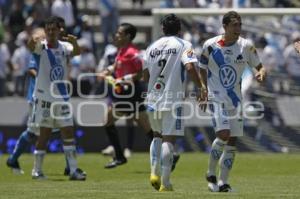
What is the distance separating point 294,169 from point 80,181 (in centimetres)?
450

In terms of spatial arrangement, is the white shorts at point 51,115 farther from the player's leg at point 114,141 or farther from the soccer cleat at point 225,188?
the soccer cleat at point 225,188

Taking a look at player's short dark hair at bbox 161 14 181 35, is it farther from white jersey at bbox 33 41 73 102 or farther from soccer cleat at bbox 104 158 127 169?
soccer cleat at bbox 104 158 127 169

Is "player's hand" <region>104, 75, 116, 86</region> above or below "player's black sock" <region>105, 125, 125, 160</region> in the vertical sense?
above

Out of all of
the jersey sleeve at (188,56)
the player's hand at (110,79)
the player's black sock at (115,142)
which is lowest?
the player's black sock at (115,142)

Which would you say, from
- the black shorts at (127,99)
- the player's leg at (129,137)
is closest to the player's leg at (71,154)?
the black shorts at (127,99)

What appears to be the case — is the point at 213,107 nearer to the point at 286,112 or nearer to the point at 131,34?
the point at 131,34

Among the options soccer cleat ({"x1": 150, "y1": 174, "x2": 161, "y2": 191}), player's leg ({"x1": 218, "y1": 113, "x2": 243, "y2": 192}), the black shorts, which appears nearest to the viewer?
soccer cleat ({"x1": 150, "y1": 174, "x2": 161, "y2": 191})

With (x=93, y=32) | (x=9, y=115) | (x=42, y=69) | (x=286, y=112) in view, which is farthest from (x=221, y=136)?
(x=93, y=32)

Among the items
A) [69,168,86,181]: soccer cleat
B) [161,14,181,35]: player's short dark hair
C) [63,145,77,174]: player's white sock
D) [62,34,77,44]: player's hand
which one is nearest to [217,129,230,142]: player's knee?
[161,14,181,35]: player's short dark hair

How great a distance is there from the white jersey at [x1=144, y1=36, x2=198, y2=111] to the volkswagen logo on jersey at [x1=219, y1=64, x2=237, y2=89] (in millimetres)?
505

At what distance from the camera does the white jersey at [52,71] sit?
17125 millimetres

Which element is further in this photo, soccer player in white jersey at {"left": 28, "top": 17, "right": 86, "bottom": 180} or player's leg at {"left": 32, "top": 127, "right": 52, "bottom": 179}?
player's leg at {"left": 32, "top": 127, "right": 52, "bottom": 179}

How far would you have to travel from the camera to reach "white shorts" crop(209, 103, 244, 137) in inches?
578

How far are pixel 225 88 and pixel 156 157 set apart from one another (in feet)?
4.38
